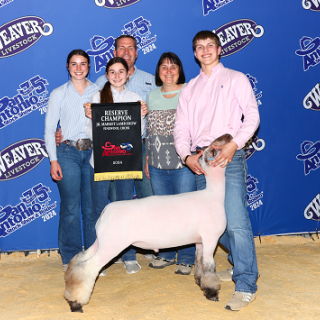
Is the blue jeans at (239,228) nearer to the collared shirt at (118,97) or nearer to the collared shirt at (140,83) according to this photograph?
the collared shirt at (118,97)

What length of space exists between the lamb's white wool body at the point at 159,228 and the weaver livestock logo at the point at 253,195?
202 centimetres

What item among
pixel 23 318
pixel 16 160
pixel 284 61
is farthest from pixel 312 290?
pixel 16 160

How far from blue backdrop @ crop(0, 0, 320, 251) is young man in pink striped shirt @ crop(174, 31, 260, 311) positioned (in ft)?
5.17

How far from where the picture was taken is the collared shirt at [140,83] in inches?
147

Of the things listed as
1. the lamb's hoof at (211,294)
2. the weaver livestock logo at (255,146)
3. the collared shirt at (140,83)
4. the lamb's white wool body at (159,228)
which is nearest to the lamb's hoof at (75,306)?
the lamb's white wool body at (159,228)

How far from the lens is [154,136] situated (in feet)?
11.3

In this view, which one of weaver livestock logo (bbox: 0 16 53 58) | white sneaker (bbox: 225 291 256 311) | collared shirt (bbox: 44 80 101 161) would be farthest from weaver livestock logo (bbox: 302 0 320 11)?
white sneaker (bbox: 225 291 256 311)

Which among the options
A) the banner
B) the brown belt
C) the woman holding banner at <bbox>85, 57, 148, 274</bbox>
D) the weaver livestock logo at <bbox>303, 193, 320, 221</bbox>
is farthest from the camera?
the weaver livestock logo at <bbox>303, 193, 320, 221</bbox>

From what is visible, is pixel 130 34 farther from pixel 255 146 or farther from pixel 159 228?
pixel 159 228

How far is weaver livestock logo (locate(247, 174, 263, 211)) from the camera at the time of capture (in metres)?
4.72

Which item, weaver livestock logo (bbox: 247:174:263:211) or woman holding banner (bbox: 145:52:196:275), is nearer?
woman holding banner (bbox: 145:52:196:275)

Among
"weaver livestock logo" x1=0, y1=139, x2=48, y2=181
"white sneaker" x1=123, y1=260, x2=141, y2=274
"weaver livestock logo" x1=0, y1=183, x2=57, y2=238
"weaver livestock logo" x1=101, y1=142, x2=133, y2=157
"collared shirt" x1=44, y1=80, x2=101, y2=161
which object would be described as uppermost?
"collared shirt" x1=44, y1=80, x2=101, y2=161

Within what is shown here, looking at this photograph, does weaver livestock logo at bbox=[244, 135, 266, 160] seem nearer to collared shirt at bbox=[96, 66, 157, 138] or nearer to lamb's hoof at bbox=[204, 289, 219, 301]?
collared shirt at bbox=[96, 66, 157, 138]

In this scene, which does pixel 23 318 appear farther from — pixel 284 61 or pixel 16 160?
pixel 284 61
